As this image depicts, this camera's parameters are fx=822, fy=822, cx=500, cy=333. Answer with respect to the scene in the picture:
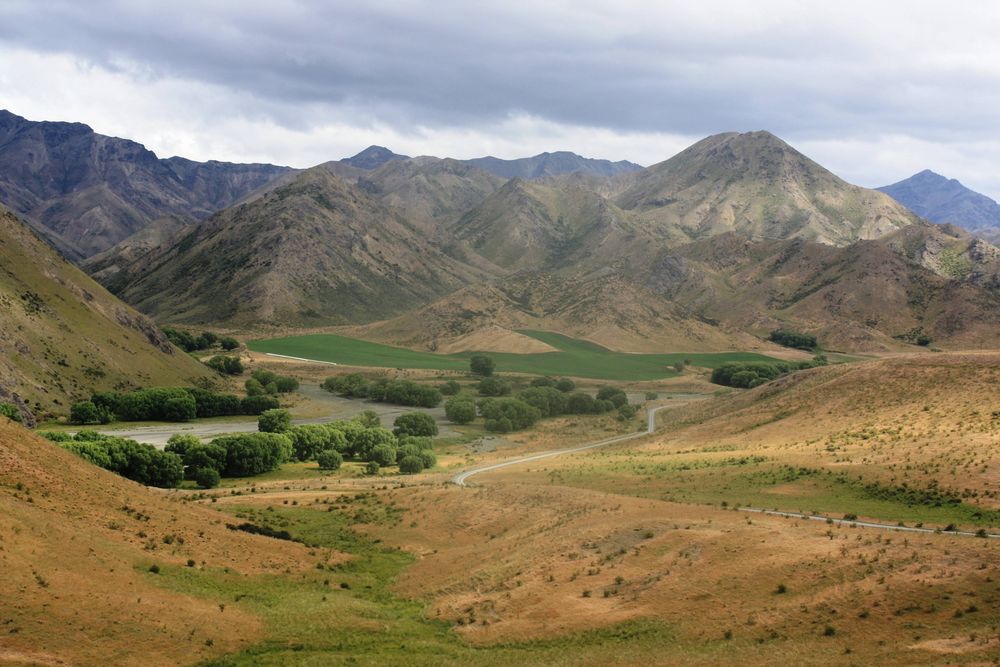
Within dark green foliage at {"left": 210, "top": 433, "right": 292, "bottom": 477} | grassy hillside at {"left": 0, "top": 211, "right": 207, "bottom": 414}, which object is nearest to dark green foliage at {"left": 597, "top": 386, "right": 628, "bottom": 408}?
dark green foliage at {"left": 210, "top": 433, "right": 292, "bottom": 477}


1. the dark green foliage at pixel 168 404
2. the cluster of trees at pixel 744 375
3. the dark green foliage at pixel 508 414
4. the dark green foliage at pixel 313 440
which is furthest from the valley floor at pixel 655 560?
the cluster of trees at pixel 744 375

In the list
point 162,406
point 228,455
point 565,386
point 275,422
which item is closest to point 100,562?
point 228,455

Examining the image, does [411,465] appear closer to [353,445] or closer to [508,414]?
[353,445]

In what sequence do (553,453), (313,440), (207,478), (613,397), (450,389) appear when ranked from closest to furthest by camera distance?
1. (207,478)
2. (313,440)
3. (553,453)
4. (613,397)
5. (450,389)

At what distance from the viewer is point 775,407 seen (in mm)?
107188

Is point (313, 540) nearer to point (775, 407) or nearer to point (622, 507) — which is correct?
point (622, 507)

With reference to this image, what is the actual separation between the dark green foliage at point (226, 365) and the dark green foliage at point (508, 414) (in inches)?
2823

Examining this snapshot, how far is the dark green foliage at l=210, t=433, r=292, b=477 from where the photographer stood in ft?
316

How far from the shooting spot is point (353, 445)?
114 metres

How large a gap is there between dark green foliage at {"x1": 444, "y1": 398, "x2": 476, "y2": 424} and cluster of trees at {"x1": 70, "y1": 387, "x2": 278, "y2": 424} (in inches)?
1279

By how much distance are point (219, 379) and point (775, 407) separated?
4729 inches

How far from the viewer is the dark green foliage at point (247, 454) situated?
96.3m

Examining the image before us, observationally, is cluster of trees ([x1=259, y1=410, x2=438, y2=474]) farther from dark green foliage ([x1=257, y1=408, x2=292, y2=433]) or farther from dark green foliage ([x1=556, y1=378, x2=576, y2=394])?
dark green foliage ([x1=556, y1=378, x2=576, y2=394])

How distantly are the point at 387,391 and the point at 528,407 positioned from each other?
121 feet
